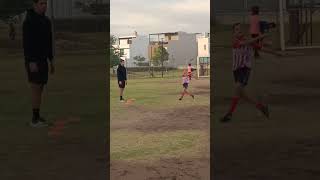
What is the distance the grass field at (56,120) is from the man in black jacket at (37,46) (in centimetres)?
7

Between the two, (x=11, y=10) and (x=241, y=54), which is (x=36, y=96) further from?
(x=241, y=54)

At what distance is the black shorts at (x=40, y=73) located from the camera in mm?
3027

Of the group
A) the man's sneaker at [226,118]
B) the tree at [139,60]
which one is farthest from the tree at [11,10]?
the tree at [139,60]

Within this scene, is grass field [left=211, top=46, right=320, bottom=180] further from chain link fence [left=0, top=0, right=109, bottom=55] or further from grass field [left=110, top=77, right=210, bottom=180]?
chain link fence [left=0, top=0, right=109, bottom=55]

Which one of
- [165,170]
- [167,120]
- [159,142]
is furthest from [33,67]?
[167,120]

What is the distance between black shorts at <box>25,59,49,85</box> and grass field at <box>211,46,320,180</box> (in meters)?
1.30

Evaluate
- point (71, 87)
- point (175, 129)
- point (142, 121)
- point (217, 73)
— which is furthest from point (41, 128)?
point (142, 121)

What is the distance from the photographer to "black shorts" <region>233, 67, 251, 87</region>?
134 inches

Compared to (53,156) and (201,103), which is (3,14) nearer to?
(53,156)

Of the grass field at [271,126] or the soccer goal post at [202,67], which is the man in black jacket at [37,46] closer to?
the grass field at [271,126]

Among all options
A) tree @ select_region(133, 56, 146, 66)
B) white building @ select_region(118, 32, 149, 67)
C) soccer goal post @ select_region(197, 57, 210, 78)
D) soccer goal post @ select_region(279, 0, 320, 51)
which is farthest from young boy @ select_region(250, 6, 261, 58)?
white building @ select_region(118, 32, 149, 67)

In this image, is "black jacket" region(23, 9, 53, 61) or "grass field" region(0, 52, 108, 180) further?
"grass field" region(0, 52, 108, 180)

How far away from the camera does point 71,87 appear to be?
3.44 metres

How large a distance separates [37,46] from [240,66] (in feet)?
4.83
